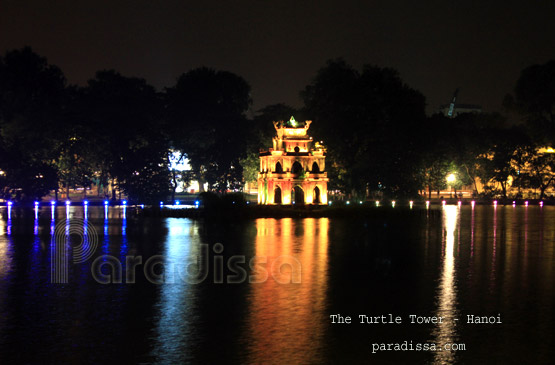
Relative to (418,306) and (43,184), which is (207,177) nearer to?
(43,184)

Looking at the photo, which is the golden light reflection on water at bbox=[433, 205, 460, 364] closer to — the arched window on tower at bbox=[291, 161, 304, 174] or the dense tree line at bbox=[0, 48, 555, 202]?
the arched window on tower at bbox=[291, 161, 304, 174]

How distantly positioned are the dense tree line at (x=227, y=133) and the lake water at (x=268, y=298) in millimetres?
44484

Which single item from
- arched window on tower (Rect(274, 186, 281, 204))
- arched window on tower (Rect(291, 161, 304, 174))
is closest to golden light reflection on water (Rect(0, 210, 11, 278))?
arched window on tower (Rect(274, 186, 281, 204))

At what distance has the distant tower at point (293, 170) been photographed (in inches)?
2635

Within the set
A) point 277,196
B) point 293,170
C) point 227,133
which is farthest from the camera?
point 227,133

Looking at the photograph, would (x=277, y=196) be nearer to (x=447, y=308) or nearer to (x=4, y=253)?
(x=4, y=253)

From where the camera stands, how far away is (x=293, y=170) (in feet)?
222

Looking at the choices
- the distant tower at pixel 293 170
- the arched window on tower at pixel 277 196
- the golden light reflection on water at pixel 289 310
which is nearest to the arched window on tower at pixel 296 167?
the distant tower at pixel 293 170

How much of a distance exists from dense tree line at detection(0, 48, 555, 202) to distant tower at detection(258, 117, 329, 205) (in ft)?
41.1

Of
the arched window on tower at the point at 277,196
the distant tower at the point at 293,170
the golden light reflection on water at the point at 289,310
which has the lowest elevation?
the golden light reflection on water at the point at 289,310

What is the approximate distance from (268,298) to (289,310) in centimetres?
167

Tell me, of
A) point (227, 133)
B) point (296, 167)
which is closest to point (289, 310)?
point (296, 167)

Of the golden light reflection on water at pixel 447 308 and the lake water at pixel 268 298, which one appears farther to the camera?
the lake water at pixel 268 298

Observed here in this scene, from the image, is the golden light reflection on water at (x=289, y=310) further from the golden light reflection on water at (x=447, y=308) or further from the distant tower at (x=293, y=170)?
the distant tower at (x=293, y=170)
